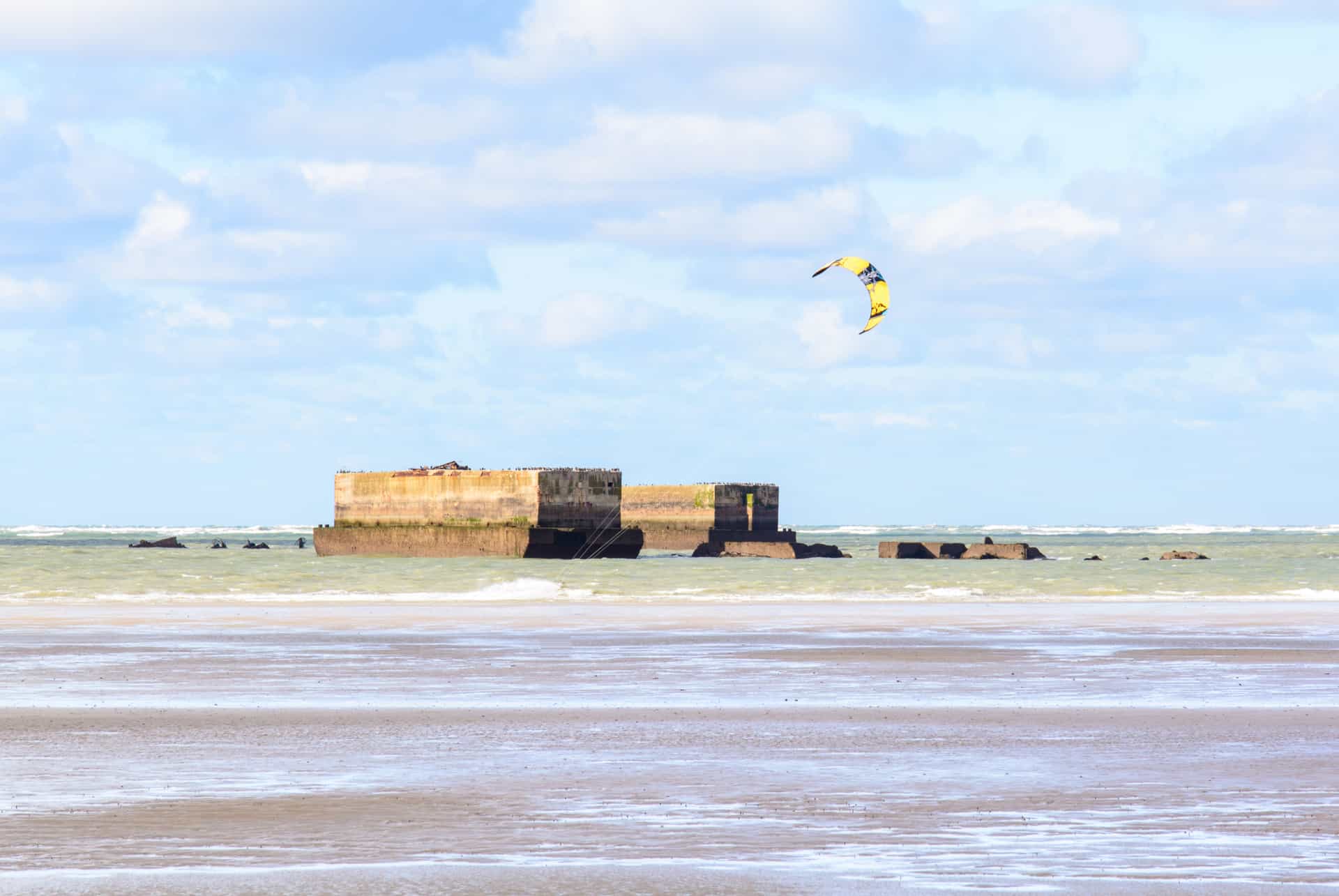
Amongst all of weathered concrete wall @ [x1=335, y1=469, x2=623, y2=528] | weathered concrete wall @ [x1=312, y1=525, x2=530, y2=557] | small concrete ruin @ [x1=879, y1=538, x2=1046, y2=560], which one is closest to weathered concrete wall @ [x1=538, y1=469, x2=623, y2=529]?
weathered concrete wall @ [x1=335, y1=469, x2=623, y2=528]

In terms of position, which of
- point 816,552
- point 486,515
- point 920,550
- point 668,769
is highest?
point 486,515

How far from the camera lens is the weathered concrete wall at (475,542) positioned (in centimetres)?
7800

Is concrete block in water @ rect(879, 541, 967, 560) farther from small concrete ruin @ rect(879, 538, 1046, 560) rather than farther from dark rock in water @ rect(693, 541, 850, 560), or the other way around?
dark rock in water @ rect(693, 541, 850, 560)

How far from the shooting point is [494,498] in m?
80.2

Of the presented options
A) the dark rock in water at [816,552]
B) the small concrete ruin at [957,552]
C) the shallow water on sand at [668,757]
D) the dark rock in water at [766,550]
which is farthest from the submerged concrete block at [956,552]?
the shallow water on sand at [668,757]

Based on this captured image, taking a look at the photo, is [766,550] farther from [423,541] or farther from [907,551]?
[423,541]

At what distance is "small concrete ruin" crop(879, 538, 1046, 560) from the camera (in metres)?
81.1

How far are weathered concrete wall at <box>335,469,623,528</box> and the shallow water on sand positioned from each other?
43.1 metres

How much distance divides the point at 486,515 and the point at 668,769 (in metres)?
67.3

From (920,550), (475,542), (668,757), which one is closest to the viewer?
(668,757)

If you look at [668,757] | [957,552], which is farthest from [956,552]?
[668,757]

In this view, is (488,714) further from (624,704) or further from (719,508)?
(719,508)

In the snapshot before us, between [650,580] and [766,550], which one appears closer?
[650,580]

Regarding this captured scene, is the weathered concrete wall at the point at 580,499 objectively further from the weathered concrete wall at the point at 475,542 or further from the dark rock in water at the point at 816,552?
the dark rock in water at the point at 816,552
